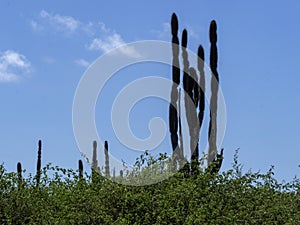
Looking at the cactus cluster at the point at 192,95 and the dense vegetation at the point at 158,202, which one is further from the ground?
the cactus cluster at the point at 192,95

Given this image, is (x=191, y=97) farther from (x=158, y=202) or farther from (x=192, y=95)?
(x=158, y=202)

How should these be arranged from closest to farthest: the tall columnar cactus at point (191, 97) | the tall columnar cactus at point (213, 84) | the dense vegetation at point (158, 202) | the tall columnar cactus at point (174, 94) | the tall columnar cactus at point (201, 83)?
the dense vegetation at point (158, 202) → the tall columnar cactus at point (191, 97) → the tall columnar cactus at point (174, 94) → the tall columnar cactus at point (213, 84) → the tall columnar cactus at point (201, 83)

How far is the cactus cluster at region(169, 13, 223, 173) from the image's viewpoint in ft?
69.1

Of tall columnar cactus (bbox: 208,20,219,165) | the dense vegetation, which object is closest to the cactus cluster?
tall columnar cactus (bbox: 208,20,219,165)

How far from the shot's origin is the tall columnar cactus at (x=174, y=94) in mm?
21156

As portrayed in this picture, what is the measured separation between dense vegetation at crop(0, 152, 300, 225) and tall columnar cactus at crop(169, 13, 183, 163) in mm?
5679

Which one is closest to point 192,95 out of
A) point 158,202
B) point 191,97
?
point 191,97

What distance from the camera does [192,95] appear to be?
22.2 metres

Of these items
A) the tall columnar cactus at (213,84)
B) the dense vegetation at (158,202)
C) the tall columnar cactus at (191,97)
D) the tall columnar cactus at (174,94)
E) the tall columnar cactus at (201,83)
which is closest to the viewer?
the dense vegetation at (158,202)

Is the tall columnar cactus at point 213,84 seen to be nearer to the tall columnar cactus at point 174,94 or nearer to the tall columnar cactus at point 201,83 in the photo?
the tall columnar cactus at point 201,83

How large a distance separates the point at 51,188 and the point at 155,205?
326cm

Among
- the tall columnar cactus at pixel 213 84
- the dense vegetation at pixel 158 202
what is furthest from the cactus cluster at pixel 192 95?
the dense vegetation at pixel 158 202

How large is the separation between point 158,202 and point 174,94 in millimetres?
9494

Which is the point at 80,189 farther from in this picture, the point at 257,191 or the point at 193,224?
the point at 257,191
